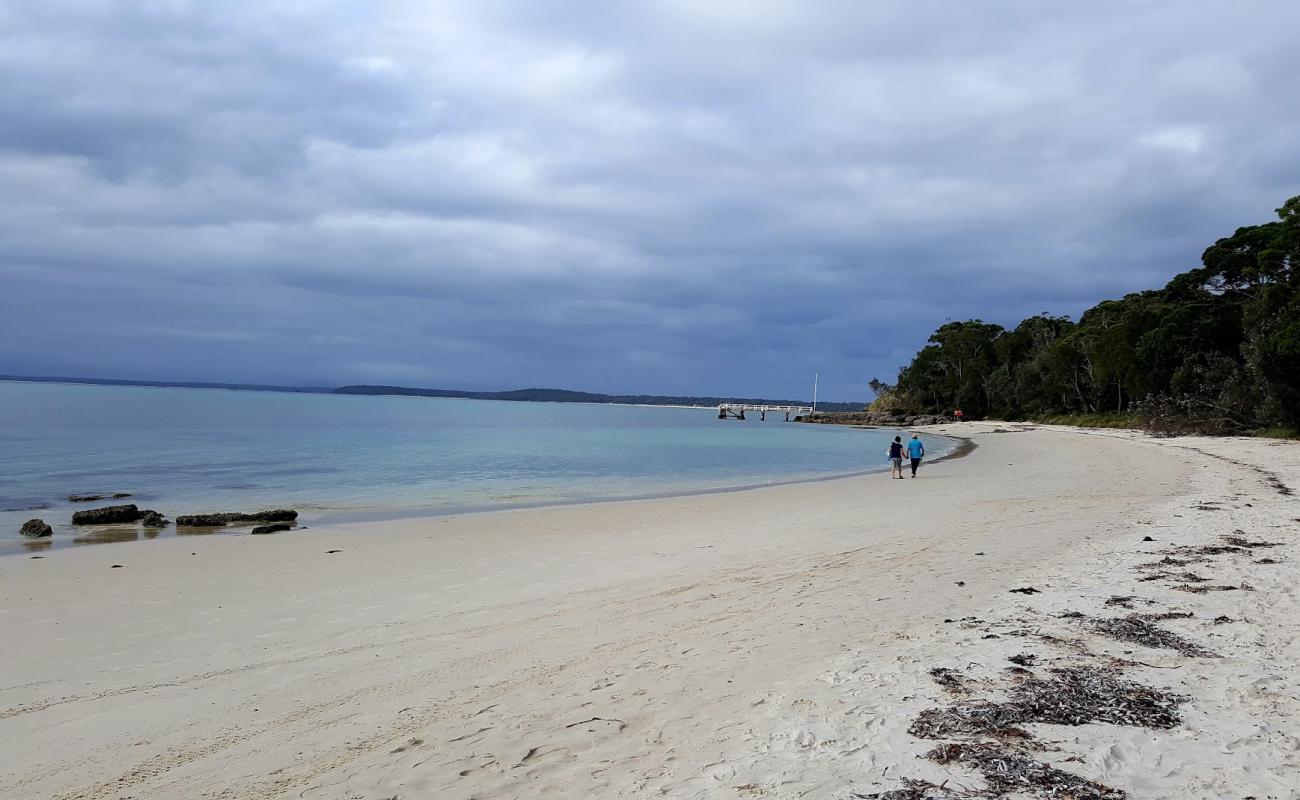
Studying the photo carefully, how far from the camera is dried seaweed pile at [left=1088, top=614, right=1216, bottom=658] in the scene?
5.84 meters

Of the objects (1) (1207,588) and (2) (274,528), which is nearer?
(1) (1207,588)

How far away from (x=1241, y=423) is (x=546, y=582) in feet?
144

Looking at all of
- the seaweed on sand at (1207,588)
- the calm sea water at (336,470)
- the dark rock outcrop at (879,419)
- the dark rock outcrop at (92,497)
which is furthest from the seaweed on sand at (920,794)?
the dark rock outcrop at (879,419)

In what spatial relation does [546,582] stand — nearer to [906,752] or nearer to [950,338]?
[906,752]

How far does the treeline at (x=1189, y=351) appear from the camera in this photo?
3444 centimetres

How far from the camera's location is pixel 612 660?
Result: 6.07m

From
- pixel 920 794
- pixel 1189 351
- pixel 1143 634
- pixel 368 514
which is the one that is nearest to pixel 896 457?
pixel 368 514

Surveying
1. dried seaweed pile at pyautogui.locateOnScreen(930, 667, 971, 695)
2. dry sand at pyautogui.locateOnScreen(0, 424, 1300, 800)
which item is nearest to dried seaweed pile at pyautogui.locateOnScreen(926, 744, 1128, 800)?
dry sand at pyautogui.locateOnScreen(0, 424, 1300, 800)

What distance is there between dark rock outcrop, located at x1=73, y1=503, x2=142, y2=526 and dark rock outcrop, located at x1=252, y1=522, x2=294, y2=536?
345 cm

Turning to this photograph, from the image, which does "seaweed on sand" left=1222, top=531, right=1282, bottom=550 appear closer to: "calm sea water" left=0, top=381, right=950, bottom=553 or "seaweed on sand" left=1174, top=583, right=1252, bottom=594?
"seaweed on sand" left=1174, top=583, right=1252, bottom=594

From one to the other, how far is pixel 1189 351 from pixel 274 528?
53.6m

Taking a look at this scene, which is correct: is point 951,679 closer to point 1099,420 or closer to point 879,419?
point 1099,420

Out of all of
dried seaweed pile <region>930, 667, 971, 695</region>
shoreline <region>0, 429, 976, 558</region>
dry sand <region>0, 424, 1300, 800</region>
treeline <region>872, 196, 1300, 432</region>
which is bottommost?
shoreline <region>0, 429, 976, 558</region>

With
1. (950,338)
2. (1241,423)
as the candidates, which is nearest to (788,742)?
(1241,423)
